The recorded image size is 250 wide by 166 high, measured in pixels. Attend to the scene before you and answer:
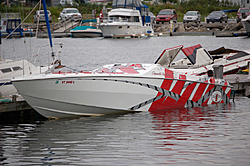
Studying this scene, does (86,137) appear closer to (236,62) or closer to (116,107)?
(116,107)

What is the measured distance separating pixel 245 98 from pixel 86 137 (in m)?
9.12

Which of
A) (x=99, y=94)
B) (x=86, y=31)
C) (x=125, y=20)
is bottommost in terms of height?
(x=99, y=94)

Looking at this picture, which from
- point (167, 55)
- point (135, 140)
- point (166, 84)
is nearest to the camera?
point (135, 140)

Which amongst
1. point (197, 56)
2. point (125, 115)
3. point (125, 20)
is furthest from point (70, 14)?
point (125, 115)

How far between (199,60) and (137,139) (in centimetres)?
914

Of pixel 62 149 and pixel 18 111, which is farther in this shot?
pixel 18 111

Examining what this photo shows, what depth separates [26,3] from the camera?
78812mm

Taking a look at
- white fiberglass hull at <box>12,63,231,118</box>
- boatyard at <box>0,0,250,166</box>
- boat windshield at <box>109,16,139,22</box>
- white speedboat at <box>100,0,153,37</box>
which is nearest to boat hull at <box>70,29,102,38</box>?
white speedboat at <box>100,0,153,37</box>

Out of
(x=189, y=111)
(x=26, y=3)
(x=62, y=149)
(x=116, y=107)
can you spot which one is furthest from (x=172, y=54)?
(x=26, y=3)

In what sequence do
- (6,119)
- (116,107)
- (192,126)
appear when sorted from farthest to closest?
1. (6,119)
2. (116,107)
3. (192,126)

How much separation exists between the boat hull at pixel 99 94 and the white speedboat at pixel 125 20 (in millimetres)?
42587

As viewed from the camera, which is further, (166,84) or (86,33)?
(86,33)

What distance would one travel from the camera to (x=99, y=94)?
12.2 meters

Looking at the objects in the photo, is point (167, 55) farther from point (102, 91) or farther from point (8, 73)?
point (8, 73)
